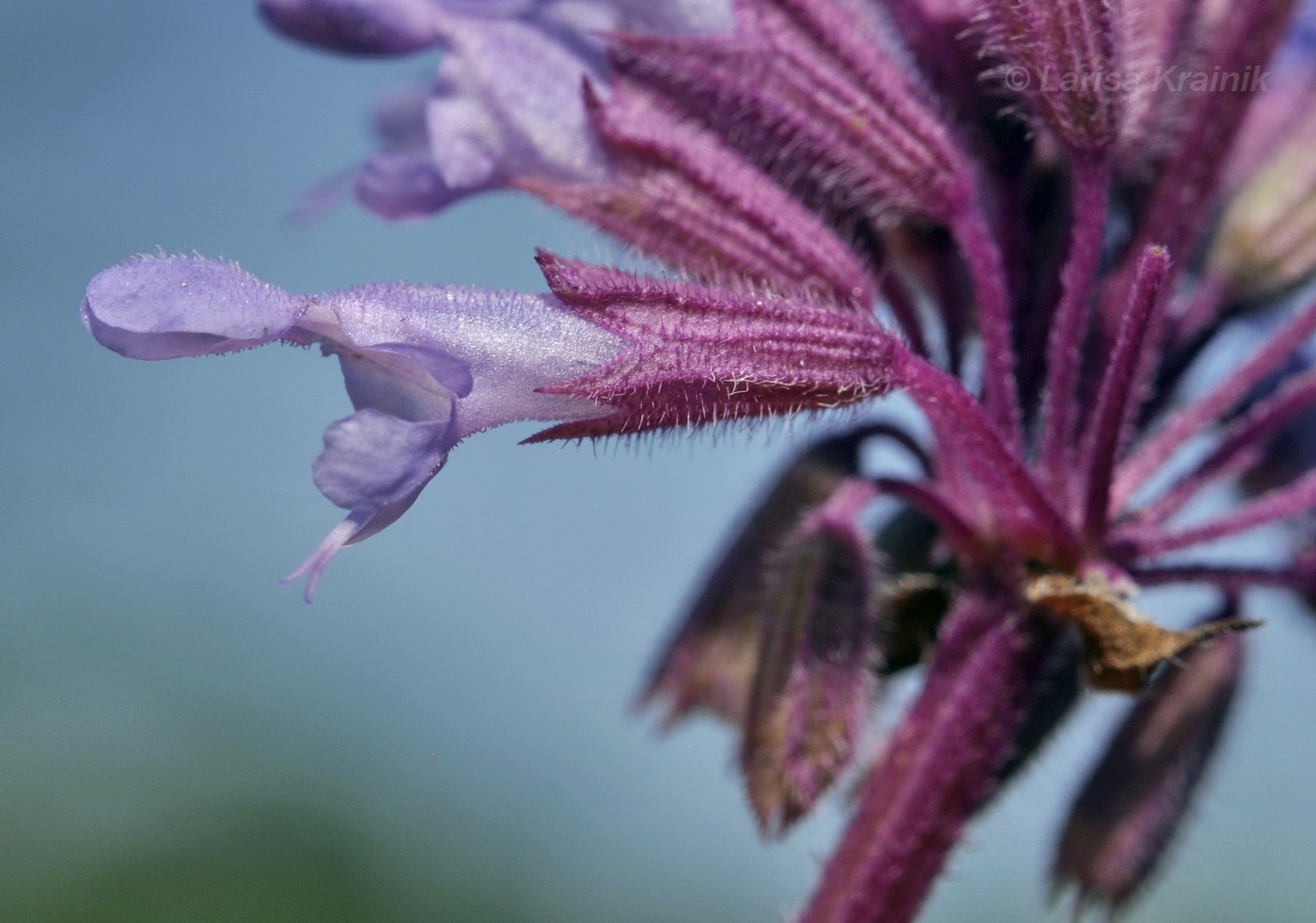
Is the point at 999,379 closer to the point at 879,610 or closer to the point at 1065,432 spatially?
the point at 1065,432

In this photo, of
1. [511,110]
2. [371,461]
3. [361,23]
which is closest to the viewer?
[371,461]

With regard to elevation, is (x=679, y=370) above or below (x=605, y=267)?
below

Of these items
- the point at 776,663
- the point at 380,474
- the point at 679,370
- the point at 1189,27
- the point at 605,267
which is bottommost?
the point at 776,663

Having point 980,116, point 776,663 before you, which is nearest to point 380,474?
point 776,663

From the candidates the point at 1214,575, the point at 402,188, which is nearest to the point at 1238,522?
the point at 1214,575

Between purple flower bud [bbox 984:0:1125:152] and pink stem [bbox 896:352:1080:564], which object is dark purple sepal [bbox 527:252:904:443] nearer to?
pink stem [bbox 896:352:1080:564]

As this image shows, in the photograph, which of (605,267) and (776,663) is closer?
(605,267)

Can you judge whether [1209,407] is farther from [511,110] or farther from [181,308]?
[181,308]

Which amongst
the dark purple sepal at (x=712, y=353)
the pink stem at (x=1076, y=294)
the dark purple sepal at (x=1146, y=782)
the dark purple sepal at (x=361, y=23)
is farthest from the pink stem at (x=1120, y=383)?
the dark purple sepal at (x=361, y=23)

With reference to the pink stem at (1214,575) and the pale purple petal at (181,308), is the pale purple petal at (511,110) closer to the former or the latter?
the pale purple petal at (181,308)
